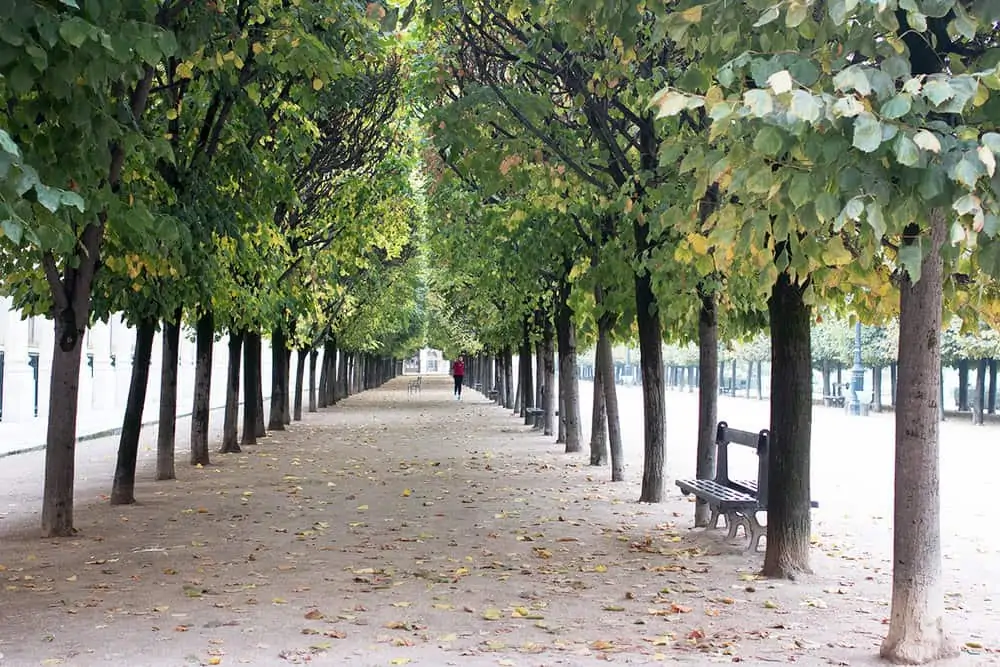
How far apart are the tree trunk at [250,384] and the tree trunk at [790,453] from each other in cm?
1586

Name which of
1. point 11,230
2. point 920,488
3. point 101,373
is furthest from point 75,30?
point 101,373

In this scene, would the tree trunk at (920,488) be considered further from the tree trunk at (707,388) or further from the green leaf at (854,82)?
the tree trunk at (707,388)

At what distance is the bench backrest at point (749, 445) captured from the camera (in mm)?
9445

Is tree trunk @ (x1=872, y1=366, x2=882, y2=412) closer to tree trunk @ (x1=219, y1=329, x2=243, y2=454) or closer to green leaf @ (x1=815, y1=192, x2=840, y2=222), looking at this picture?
tree trunk @ (x1=219, y1=329, x2=243, y2=454)

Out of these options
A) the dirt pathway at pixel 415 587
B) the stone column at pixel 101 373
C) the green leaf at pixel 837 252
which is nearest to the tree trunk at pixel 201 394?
the dirt pathway at pixel 415 587

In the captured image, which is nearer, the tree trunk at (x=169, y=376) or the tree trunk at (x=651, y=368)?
the tree trunk at (x=651, y=368)

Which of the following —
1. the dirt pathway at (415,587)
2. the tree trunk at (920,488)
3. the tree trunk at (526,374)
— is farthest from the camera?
the tree trunk at (526,374)

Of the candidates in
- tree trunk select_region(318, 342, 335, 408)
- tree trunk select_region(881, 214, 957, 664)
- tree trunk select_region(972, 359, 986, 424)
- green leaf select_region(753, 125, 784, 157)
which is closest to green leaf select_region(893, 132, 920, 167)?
green leaf select_region(753, 125, 784, 157)

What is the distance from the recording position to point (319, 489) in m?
14.8

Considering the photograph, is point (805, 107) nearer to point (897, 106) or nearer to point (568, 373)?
point (897, 106)

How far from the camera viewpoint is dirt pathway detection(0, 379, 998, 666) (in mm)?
6188

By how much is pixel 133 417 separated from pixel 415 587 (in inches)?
239

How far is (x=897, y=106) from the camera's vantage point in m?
4.16

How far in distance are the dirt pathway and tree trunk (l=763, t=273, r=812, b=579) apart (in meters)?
0.30
